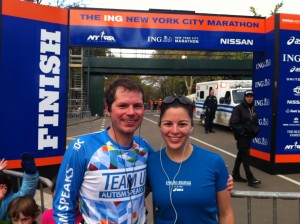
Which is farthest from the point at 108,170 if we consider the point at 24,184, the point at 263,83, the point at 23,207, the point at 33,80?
the point at 263,83

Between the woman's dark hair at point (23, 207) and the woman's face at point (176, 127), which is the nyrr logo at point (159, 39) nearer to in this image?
the woman's dark hair at point (23, 207)

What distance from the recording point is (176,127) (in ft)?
6.79

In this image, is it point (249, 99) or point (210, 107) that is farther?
point (210, 107)

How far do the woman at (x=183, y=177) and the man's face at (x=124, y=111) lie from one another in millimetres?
262

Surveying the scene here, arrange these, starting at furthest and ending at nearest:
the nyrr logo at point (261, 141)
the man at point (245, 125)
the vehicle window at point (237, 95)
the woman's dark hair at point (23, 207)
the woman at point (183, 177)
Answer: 1. the vehicle window at point (237, 95)
2. the nyrr logo at point (261, 141)
3. the man at point (245, 125)
4. the woman's dark hair at point (23, 207)
5. the woman at point (183, 177)

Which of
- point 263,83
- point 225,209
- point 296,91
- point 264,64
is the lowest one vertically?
point 225,209

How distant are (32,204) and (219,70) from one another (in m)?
24.4

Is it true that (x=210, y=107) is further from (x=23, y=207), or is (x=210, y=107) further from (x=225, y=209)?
(x=225, y=209)

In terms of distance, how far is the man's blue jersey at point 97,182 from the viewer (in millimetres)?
1867

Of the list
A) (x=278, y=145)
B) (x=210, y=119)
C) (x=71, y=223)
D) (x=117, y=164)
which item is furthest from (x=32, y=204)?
(x=210, y=119)

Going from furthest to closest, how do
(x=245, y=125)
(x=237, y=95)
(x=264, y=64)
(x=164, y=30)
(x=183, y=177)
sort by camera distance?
(x=237, y=95), (x=264, y=64), (x=164, y=30), (x=245, y=125), (x=183, y=177)

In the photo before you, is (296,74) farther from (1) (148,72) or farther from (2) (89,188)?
(1) (148,72)

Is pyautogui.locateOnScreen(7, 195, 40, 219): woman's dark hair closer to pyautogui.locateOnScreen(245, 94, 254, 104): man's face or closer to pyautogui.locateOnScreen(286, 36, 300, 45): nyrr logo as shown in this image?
pyautogui.locateOnScreen(245, 94, 254, 104): man's face

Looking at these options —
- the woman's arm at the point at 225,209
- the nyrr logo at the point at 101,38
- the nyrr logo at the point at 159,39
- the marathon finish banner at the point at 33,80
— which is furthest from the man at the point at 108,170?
the nyrr logo at the point at 159,39
